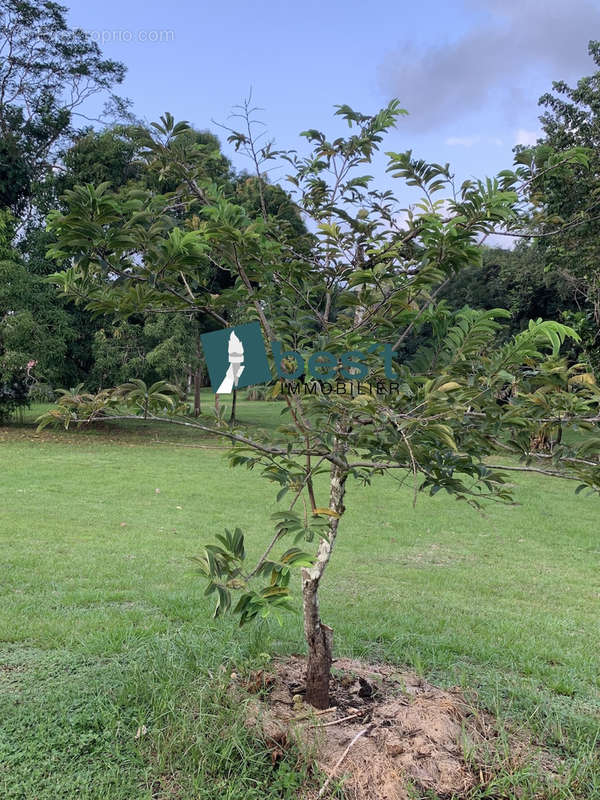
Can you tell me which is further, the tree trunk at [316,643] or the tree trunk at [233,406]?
the tree trunk at [233,406]

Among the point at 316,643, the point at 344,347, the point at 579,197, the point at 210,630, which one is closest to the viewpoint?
the point at 344,347

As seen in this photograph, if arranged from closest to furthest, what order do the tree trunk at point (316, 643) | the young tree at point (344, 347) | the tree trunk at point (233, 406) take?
the young tree at point (344, 347), the tree trunk at point (316, 643), the tree trunk at point (233, 406)

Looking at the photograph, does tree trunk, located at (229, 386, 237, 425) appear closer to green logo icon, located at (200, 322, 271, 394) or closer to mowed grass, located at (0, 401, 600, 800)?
green logo icon, located at (200, 322, 271, 394)

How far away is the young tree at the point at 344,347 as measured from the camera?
1694 millimetres

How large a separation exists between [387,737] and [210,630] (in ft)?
4.32

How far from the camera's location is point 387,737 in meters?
2.14

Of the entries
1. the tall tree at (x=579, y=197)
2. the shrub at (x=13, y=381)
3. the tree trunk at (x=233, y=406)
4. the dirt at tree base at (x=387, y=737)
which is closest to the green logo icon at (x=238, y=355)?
the tree trunk at (x=233, y=406)

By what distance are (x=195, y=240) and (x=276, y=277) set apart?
64 centimetres

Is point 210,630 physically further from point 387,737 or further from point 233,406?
point 233,406

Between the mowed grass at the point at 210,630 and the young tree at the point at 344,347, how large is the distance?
0.33m

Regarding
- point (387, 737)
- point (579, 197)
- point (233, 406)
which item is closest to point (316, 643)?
point (387, 737)

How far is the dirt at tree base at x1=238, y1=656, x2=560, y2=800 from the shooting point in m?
1.96

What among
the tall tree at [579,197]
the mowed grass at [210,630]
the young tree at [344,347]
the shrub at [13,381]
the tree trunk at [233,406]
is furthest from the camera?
the shrub at [13,381]

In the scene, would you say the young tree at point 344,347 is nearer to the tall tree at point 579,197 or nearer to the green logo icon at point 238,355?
the green logo icon at point 238,355
